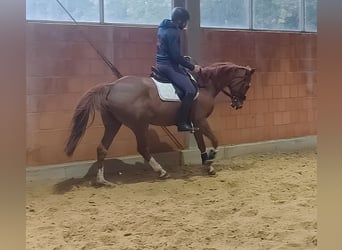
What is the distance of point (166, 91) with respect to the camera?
438 cm

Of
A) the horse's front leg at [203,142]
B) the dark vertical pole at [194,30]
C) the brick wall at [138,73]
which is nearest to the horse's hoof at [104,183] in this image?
the brick wall at [138,73]

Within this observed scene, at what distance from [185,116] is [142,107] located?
390 mm

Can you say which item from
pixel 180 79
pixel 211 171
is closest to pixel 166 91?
pixel 180 79

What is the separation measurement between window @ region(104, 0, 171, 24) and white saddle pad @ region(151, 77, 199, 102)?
25.0 inches

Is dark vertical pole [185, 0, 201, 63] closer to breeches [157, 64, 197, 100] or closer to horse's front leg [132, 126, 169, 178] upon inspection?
Answer: breeches [157, 64, 197, 100]

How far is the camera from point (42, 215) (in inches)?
135

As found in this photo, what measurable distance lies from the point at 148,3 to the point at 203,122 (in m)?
1.16

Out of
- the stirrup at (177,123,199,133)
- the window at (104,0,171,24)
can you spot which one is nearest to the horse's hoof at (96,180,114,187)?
the stirrup at (177,123,199,133)

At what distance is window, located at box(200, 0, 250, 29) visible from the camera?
5211 millimetres

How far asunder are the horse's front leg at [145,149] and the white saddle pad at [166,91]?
11.5 inches

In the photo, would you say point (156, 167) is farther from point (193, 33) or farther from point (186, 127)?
point (193, 33)

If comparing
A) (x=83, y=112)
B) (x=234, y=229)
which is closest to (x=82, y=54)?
(x=83, y=112)
